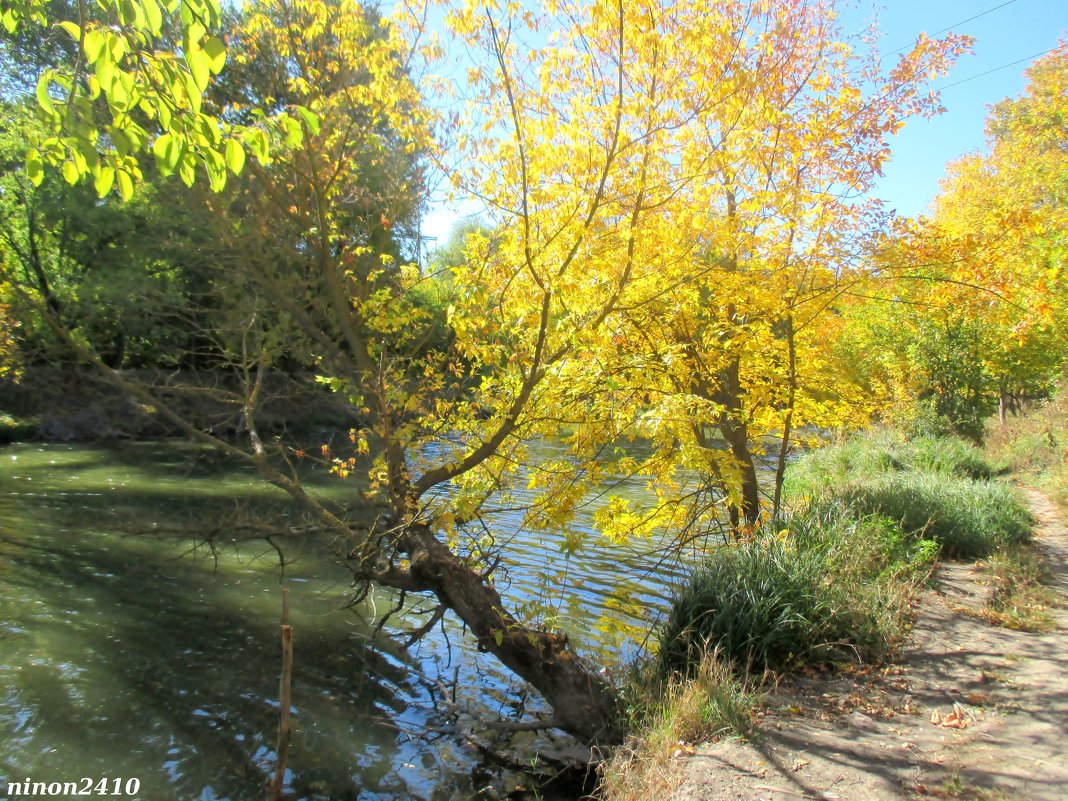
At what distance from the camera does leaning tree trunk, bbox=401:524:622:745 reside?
17.3 ft

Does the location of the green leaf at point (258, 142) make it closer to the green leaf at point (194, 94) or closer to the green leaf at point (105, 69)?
the green leaf at point (194, 94)

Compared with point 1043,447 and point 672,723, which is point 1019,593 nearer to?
point 672,723

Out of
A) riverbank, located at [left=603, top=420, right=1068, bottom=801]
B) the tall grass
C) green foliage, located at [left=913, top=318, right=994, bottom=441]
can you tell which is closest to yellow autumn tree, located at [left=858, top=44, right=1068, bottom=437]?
green foliage, located at [left=913, top=318, right=994, bottom=441]

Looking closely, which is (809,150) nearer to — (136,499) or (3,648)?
(3,648)

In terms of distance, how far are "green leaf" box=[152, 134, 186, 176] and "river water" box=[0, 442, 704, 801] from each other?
12.4ft

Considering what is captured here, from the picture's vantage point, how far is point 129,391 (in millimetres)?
6223

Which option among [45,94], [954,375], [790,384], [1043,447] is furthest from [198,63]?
[954,375]

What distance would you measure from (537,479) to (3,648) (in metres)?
5.46

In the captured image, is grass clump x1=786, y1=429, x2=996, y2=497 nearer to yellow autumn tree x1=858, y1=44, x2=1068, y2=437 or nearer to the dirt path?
yellow autumn tree x1=858, y1=44, x2=1068, y2=437

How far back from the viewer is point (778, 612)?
221 inches

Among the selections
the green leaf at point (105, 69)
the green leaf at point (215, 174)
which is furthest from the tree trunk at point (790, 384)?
the green leaf at point (105, 69)

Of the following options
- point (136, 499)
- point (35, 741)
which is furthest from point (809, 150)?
point (136, 499)

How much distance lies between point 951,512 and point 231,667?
846cm

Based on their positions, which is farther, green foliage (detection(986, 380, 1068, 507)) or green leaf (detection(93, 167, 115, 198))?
green foliage (detection(986, 380, 1068, 507))
